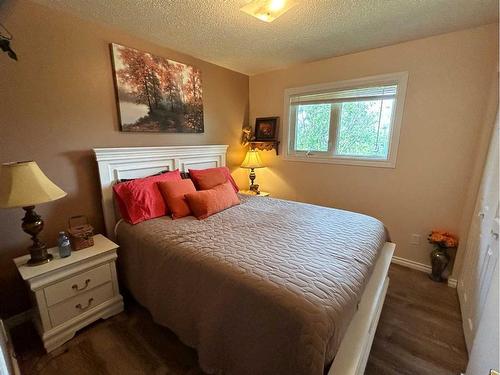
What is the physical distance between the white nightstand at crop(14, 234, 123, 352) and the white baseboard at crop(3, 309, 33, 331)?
246 millimetres

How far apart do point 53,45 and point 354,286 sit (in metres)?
2.61

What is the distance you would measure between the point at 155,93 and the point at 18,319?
219 centimetres

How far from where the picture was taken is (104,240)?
1.81 metres

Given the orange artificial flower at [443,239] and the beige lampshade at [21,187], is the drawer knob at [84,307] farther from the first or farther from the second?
the orange artificial flower at [443,239]

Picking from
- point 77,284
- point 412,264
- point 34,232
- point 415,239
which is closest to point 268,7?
point 34,232

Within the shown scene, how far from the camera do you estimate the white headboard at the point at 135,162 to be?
1987 millimetres

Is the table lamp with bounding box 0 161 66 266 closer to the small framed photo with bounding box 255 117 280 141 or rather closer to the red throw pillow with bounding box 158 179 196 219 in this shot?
the red throw pillow with bounding box 158 179 196 219

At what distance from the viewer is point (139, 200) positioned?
1.91m

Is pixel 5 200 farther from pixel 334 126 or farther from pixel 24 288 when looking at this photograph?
pixel 334 126

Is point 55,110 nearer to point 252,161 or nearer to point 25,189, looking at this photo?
point 25,189

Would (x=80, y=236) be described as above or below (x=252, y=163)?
below

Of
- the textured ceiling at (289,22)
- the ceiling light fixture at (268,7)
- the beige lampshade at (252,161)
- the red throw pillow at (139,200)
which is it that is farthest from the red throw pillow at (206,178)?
the ceiling light fixture at (268,7)

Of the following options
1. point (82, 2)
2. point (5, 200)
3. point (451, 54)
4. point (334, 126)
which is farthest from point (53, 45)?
point (451, 54)

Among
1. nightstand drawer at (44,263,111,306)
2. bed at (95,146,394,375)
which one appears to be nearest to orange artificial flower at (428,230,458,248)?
bed at (95,146,394,375)
